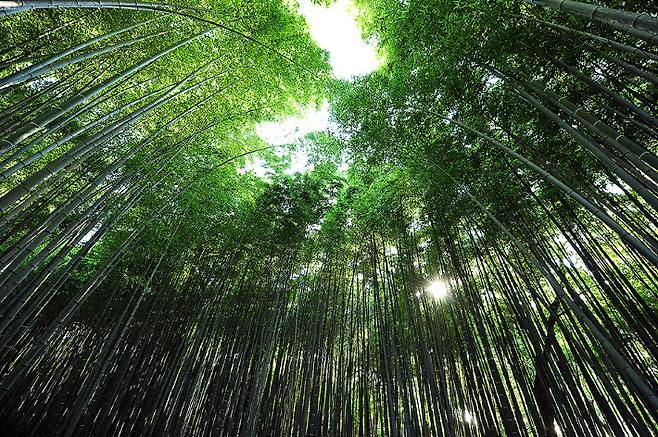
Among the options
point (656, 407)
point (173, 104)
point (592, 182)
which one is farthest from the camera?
point (173, 104)

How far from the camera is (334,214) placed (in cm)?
507

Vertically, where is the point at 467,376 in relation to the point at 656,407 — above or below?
above

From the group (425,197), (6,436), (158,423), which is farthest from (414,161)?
(6,436)

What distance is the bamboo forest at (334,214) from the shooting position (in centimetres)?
253

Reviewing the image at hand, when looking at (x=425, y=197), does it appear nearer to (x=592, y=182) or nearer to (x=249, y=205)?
(x=592, y=182)

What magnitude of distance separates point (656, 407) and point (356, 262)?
367 cm

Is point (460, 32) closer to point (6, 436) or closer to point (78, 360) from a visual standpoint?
point (78, 360)

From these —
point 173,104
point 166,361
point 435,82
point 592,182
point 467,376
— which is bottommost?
point 467,376

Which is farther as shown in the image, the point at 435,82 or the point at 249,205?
the point at 249,205

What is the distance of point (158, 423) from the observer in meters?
3.81

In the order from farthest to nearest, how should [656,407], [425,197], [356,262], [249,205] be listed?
[249,205], [356,262], [425,197], [656,407]

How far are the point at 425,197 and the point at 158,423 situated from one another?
446 centimetres

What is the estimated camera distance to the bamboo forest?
2.53 metres

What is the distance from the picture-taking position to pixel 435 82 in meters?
3.52
